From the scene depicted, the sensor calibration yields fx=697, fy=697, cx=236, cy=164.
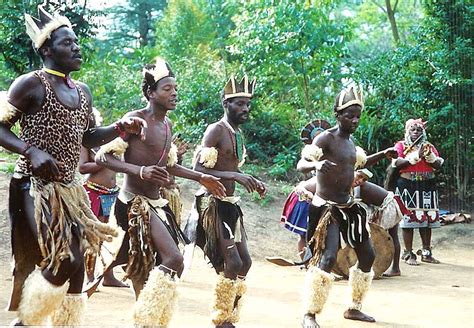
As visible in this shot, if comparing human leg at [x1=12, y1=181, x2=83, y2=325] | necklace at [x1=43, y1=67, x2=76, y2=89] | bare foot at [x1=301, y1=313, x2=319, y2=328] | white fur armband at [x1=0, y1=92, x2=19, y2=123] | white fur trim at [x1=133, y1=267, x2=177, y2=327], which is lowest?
bare foot at [x1=301, y1=313, x2=319, y2=328]

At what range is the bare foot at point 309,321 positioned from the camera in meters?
5.09

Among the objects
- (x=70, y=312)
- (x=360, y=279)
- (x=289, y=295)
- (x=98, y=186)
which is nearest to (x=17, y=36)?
(x=98, y=186)

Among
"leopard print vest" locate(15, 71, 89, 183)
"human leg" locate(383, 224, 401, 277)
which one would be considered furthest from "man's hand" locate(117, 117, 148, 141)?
"human leg" locate(383, 224, 401, 277)

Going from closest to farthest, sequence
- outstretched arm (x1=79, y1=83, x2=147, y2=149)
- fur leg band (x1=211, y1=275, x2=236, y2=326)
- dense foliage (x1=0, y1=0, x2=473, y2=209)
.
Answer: outstretched arm (x1=79, y1=83, x2=147, y2=149) → fur leg band (x1=211, y1=275, x2=236, y2=326) → dense foliage (x1=0, y1=0, x2=473, y2=209)

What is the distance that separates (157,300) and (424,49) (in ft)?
32.3

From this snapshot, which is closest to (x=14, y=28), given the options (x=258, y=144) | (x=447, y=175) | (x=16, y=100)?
(x=258, y=144)

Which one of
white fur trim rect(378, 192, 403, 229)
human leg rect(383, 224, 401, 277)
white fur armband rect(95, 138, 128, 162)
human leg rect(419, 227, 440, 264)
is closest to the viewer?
white fur armband rect(95, 138, 128, 162)

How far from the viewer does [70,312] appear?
3799mm

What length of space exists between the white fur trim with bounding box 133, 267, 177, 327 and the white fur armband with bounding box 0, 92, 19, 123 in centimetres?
126

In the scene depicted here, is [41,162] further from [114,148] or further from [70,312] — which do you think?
[114,148]

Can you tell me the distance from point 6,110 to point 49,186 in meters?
0.46

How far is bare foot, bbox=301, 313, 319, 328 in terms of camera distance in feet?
16.7

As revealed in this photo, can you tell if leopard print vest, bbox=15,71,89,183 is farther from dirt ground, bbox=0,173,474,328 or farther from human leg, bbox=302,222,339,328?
human leg, bbox=302,222,339,328

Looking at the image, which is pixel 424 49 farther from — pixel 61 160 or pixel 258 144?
pixel 61 160
